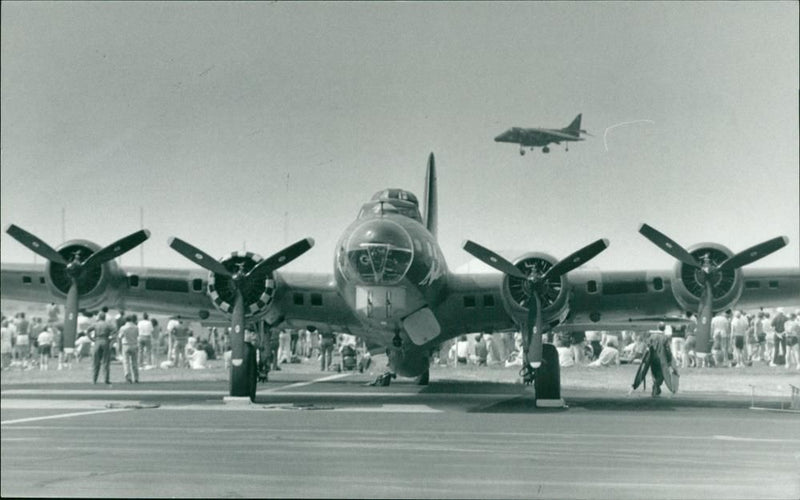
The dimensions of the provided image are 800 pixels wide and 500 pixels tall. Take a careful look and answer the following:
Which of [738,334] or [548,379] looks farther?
[738,334]

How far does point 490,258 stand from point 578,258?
5.40 feet

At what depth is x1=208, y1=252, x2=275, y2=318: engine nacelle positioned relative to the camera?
59.0ft

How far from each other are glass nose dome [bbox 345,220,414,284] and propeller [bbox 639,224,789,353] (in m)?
4.55

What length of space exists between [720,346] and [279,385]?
1237 centimetres

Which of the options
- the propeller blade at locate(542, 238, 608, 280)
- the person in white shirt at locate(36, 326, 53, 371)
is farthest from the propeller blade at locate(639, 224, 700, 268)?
the person in white shirt at locate(36, 326, 53, 371)

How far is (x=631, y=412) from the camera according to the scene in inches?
635

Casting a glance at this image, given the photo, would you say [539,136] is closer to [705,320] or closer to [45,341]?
[705,320]

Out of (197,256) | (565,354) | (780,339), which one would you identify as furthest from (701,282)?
(197,256)

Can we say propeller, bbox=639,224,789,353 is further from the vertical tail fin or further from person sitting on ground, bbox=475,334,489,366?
person sitting on ground, bbox=475,334,489,366

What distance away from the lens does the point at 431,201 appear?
26.4 m

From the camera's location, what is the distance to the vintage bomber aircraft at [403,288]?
16750 mm

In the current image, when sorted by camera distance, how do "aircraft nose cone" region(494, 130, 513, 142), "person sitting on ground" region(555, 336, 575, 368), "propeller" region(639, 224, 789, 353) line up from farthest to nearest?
1. "person sitting on ground" region(555, 336, 575, 368)
2. "propeller" region(639, 224, 789, 353)
3. "aircraft nose cone" region(494, 130, 513, 142)

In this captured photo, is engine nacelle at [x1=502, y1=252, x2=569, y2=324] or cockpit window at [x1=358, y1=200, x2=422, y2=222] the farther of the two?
cockpit window at [x1=358, y1=200, x2=422, y2=222]

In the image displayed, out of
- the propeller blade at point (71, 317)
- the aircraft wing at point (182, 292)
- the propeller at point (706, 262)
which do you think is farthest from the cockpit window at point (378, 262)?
the propeller blade at point (71, 317)
